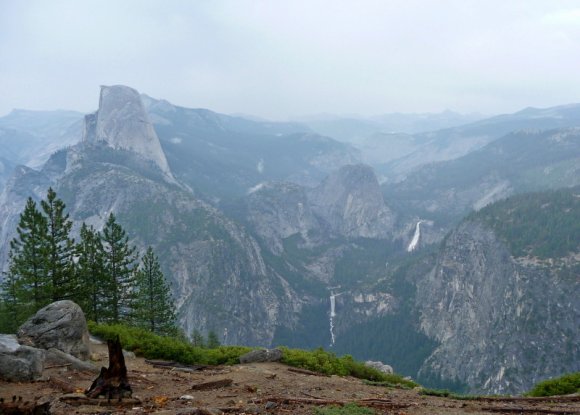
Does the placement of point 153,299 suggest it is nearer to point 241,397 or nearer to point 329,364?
point 329,364

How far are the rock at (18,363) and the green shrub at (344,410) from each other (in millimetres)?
12521

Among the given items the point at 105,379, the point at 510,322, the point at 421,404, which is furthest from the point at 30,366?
the point at 510,322

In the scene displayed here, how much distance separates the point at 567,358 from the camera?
166875 mm

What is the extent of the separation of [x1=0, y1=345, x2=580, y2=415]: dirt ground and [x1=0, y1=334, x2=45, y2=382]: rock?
0.46 metres

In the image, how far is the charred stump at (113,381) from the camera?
15594mm

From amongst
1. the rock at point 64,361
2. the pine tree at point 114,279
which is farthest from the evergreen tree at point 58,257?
the rock at point 64,361

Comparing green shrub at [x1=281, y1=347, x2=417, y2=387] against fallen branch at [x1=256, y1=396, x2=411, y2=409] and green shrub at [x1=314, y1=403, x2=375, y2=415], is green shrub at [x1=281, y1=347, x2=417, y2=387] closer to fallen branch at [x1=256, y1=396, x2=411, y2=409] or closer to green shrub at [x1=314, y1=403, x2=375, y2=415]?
fallen branch at [x1=256, y1=396, x2=411, y2=409]

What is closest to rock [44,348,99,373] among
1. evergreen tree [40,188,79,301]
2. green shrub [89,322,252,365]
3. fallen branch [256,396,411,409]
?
green shrub [89,322,252,365]

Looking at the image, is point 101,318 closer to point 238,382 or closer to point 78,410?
point 238,382

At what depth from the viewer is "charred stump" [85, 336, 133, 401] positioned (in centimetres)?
1559

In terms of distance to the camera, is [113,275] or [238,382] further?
[113,275]

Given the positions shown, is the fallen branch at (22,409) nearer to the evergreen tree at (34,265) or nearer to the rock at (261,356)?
the rock at (261,356)

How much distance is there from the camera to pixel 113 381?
15922mm

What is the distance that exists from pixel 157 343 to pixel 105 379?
1439cm
